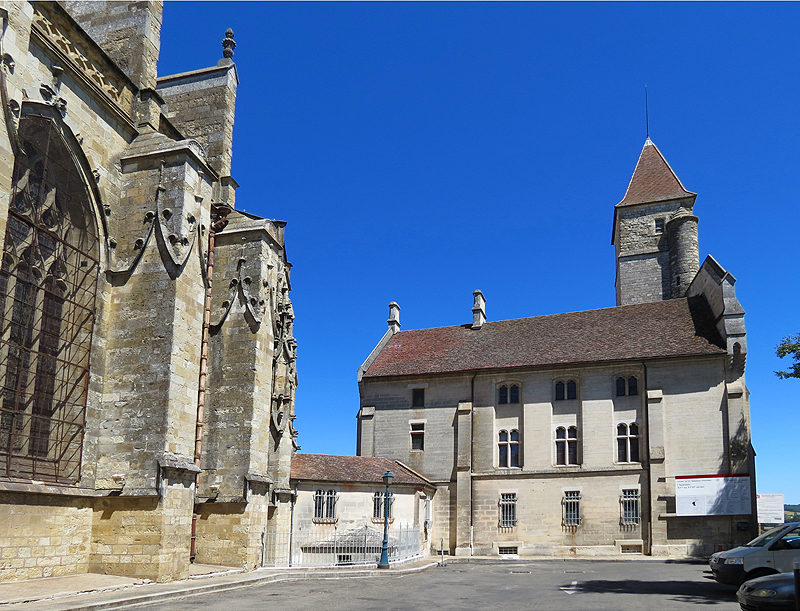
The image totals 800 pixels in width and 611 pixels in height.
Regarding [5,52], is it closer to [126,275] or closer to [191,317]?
[126,275]

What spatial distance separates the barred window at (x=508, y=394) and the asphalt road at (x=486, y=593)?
516 inches

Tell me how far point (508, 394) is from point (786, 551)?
70.0ft

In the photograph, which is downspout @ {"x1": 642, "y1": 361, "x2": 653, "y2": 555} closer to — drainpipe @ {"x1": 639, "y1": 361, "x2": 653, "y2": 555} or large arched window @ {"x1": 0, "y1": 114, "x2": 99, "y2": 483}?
drainpipe @ {"x1": 639, "y1": 361, "x2": 653, "y2": 555}

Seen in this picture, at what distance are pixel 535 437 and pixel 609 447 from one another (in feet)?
11.2

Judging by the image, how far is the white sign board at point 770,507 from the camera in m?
32.4

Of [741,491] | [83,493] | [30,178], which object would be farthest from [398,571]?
[741,491]

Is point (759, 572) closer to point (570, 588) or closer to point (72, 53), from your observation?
point (570, 588)

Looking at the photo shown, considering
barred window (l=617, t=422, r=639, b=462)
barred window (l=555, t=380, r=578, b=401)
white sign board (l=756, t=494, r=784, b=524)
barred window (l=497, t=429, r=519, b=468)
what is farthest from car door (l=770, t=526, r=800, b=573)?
barred window (l=497, t=429, r=519, b=468)

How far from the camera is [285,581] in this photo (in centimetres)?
1738

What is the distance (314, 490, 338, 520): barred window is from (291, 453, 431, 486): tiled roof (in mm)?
638

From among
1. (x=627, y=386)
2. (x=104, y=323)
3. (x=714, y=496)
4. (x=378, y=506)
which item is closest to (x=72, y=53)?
(x=104, y=323)

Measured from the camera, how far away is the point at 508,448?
1350 inches

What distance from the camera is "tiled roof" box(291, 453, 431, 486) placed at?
2750 centimetres

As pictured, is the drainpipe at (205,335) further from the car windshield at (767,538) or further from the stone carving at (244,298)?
the car windshield at (767,538)
